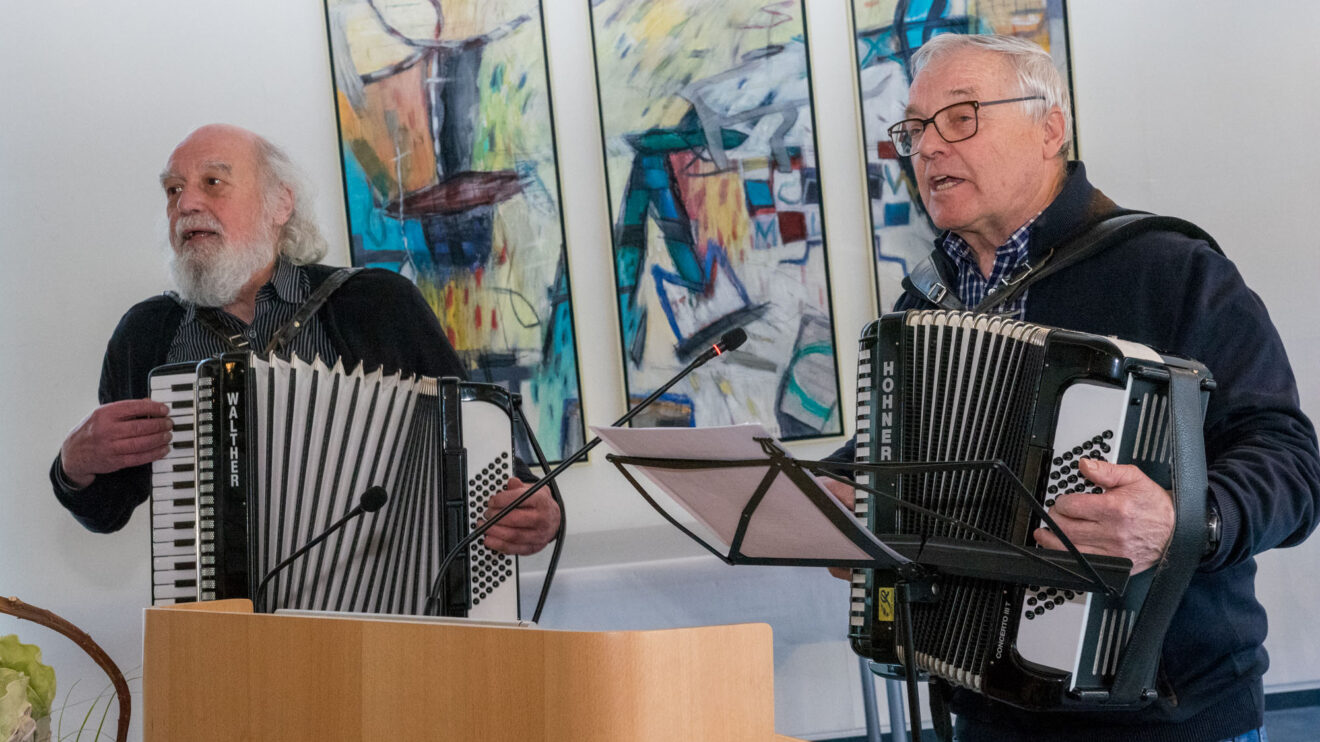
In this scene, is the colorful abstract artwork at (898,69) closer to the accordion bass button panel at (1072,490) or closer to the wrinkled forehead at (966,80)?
the wrinkled forehead at (966,80)

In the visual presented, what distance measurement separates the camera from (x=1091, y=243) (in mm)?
1858

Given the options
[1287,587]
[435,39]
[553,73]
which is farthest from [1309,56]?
[435,39]

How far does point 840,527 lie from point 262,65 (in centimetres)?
290

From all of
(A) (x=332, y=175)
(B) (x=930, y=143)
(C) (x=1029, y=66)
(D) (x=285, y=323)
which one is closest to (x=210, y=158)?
(D) (x=285, y=323)

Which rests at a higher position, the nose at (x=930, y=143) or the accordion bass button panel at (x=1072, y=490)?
the nose at (x=930, y=143)

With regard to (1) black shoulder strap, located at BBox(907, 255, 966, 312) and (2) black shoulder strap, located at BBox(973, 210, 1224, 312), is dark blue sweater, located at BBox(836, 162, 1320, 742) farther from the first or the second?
(1) black shoulder strap, located at BBox(907, 255, 966, 312)

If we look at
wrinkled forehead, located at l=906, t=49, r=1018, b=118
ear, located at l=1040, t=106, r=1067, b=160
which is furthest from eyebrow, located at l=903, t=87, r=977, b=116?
ear, located at l=1040, t=106, r=1067, b=160

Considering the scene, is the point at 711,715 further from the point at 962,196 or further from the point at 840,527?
the point at 962,196

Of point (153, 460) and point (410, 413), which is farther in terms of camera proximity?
point (410, 413)

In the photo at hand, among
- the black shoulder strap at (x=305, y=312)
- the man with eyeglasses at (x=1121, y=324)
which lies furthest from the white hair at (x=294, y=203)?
the man with eyeglasses at (x=1121, y=324)

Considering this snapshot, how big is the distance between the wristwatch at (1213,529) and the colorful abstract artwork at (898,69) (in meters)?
2.12

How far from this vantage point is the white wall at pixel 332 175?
3.54 m

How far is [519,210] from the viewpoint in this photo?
3.59 m

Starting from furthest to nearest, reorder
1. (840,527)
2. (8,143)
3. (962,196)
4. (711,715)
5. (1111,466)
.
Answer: (8,143)
(962,196)
(1111,466)
(840,527)
(711,715)
